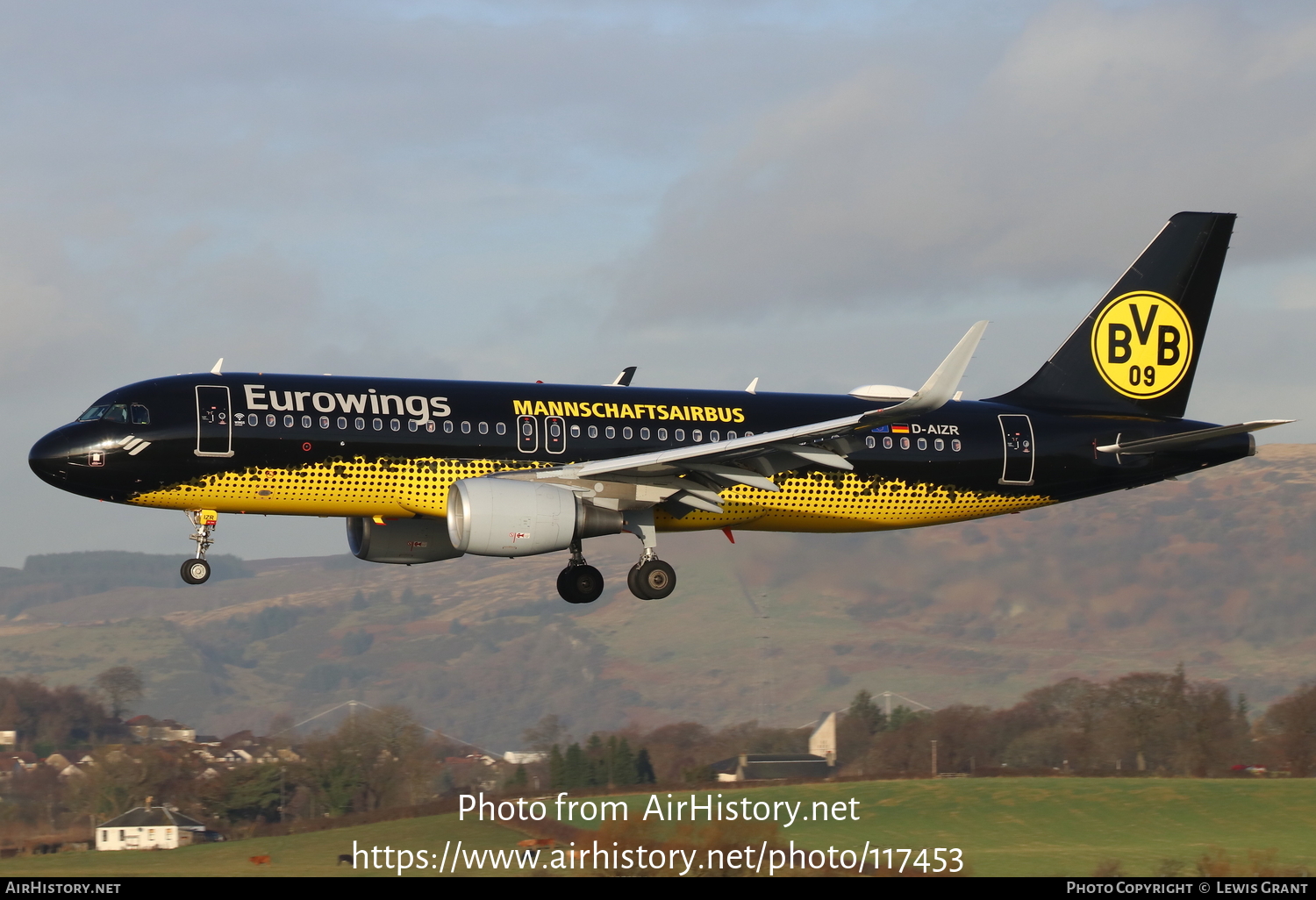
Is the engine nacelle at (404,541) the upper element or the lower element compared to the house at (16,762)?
upper

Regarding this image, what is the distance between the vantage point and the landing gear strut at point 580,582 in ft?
117

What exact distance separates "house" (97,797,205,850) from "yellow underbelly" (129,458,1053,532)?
1663 inches

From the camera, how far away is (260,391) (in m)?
32.4

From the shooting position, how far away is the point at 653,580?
34.6 meters

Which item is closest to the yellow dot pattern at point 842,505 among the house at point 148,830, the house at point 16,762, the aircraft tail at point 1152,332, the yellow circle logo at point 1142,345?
the aircraft tail at point 1152,332

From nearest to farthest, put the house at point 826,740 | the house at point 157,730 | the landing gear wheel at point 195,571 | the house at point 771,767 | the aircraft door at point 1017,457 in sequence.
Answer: the landing gear wheel at point 195,571
the aircraft door at point 1017,457
the house at point 771,767
the house at point 826,740
the house at point 157,730

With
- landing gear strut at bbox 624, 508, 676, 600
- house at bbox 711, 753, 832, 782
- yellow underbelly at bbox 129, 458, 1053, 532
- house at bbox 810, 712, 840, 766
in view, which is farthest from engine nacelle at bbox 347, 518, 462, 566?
house at bbox 810, 712, 840, 766

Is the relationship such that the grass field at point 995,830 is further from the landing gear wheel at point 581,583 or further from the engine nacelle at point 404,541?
the landing gear wheel at point 581,583

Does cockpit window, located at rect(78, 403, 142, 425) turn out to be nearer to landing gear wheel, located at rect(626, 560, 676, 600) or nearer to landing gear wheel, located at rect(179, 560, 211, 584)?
landing gear wheel, located at rect(179, 560, 211, 584)

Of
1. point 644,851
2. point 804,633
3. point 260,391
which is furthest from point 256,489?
point 804,633

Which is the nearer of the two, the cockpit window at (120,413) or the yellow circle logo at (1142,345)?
the cockpit window at (120,413)

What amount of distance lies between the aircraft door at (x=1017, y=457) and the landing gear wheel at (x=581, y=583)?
10.2 metres

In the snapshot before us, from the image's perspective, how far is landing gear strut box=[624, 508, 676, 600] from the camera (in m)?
34.5
